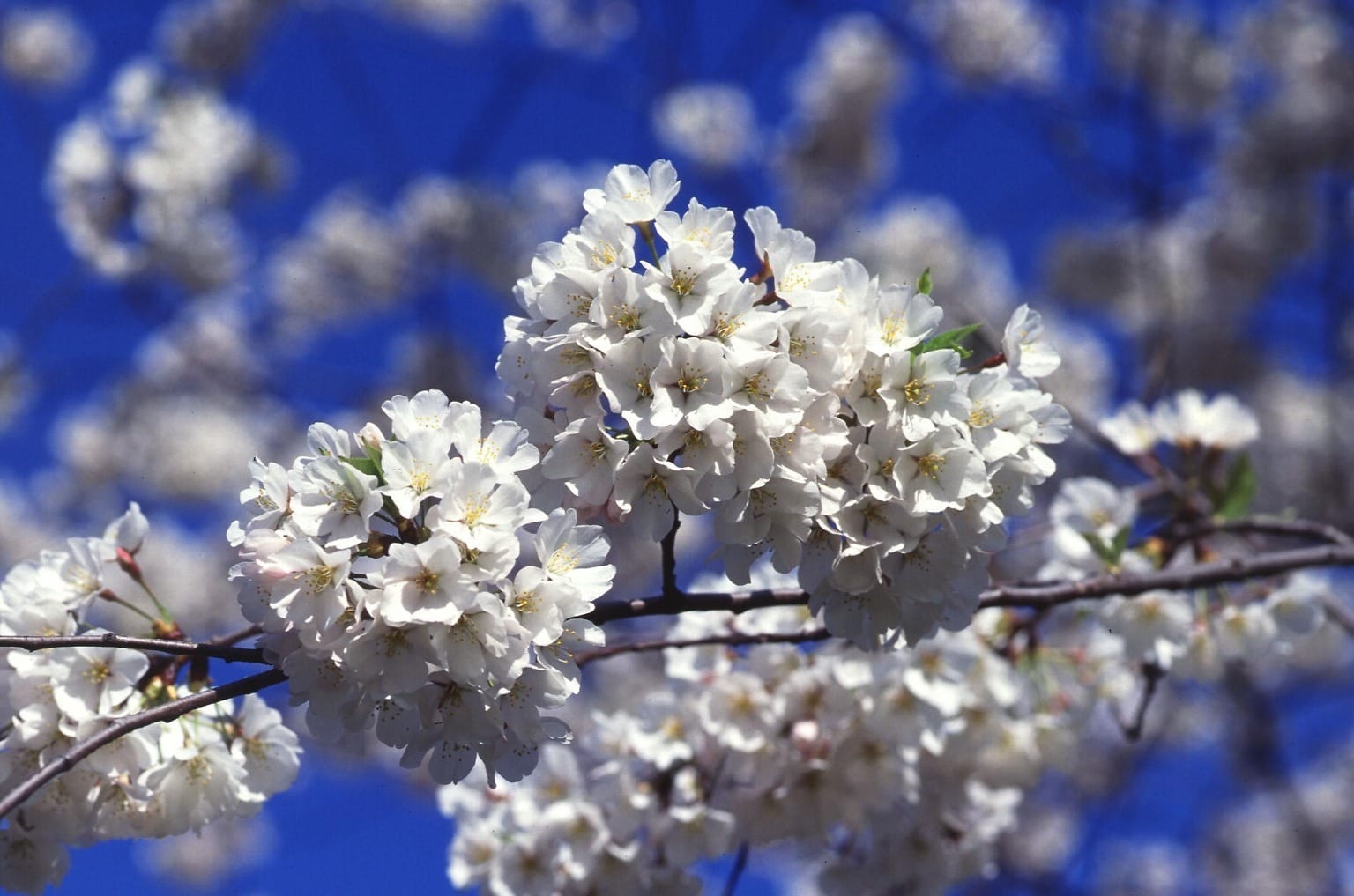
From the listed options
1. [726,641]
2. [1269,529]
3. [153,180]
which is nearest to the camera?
[726,641]

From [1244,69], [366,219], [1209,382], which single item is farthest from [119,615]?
[1244,69]

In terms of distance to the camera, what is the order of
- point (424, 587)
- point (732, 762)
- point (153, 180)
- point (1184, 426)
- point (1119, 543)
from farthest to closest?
point (153, 180) < point (1184, 426) < point (732, 762) < point (1119, 543) < point (424, 587)

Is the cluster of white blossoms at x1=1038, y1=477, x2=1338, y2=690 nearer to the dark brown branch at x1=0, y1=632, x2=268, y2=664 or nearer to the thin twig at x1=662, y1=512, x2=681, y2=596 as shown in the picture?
the thin twig at x1=662, y1=512, x2=681, y2=596

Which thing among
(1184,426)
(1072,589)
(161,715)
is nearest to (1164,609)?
(1184,426)

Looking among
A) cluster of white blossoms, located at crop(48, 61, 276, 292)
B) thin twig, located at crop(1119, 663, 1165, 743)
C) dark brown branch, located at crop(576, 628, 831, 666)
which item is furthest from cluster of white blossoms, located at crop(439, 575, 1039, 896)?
cluster of white blossoms, located at crop(48, 61, 276, 292)

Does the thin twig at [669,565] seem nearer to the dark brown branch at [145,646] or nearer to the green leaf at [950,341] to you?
the green leaf at [950,341]

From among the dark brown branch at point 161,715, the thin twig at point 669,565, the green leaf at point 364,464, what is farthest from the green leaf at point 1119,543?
the dark brown branch at point 161,715

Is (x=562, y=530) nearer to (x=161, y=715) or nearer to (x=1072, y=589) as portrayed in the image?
(x=161, y=715)
